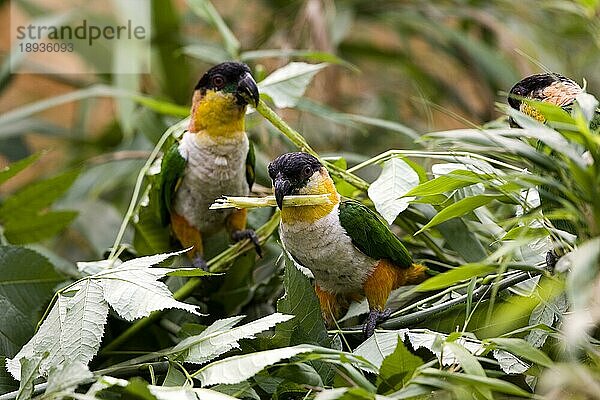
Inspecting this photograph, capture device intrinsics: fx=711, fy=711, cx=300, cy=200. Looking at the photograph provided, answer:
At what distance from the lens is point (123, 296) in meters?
0.78

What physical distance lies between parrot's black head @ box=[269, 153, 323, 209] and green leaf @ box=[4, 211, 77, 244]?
22.6 inches

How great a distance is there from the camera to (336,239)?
91 centimetres

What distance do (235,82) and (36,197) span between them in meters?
0.44

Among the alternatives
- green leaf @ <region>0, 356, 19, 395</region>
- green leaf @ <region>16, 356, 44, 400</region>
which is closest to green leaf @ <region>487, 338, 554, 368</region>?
green leaf @ <region>16, 356, 44, 400</region>

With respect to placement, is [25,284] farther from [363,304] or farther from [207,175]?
[363,304]

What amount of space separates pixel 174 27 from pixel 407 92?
2.64 feet

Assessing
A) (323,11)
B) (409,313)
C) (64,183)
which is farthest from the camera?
(323,11)

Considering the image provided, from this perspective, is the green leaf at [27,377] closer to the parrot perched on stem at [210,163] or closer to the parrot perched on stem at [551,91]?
the parrot perched on stem at [210,163]

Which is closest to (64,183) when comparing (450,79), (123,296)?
(123,296)

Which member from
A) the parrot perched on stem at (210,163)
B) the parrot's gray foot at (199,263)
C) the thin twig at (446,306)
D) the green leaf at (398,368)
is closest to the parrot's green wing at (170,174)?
the parrot perched on stem at (210,163)

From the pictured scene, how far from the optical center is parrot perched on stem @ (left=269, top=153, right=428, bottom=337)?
89cm

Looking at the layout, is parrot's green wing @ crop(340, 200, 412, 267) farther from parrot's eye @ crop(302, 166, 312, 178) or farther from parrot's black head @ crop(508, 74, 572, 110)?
parrot's black head @ crop(508, 74, 572, 110)

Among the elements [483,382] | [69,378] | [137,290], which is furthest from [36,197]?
[483,382]

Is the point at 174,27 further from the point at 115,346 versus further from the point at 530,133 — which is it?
the point at 530,133
